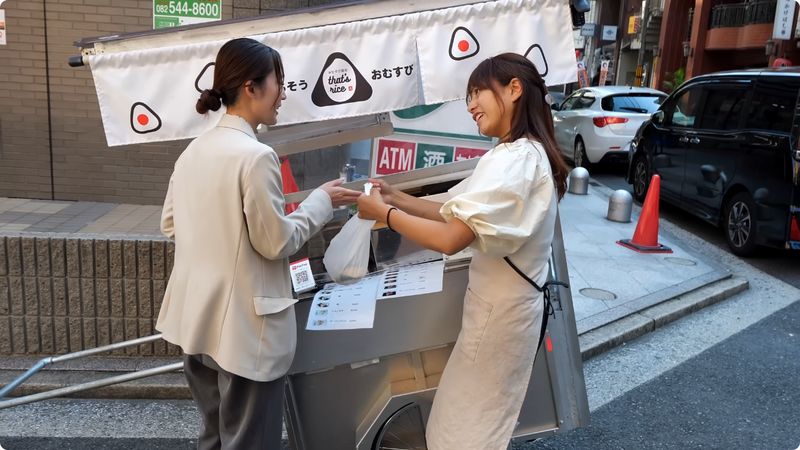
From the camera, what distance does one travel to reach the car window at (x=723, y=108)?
6.81 metres

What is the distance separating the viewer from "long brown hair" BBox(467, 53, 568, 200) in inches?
72.8

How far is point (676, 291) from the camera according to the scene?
17.9ft

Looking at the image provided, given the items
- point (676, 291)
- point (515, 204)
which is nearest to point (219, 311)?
point (515, 204)

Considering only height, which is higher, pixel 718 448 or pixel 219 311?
pixel 219 311

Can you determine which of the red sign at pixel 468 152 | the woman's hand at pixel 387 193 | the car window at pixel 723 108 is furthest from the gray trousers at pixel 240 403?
the car window at pixel 723 108

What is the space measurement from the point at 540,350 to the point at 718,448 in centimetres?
157

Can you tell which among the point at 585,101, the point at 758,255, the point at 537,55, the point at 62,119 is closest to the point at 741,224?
the point at 758,255

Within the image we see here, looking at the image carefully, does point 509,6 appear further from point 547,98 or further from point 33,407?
point 33,407

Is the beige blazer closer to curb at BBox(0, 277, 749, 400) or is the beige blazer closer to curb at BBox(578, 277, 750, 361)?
curb at BBox(0, 277, 749, 400)

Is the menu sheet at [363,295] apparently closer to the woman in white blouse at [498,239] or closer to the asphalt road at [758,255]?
the woman in white blouse at [498,239]

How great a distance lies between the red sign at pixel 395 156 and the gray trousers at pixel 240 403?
2.36m

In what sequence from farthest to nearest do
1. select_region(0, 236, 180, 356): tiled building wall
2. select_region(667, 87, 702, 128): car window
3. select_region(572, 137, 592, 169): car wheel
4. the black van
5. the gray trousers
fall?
select_region(572, 137, 592, 169): car wheel, select_region(667, 87, 702, 128): car window, the black van, select_region(0, 236, 180, 356): tiled building wall, the gray trousers

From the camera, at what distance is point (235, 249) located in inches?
73.6

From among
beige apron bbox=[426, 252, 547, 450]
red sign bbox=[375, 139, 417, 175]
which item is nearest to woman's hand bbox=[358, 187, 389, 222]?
beige apron bbox=[426, 252, 547, 450]
